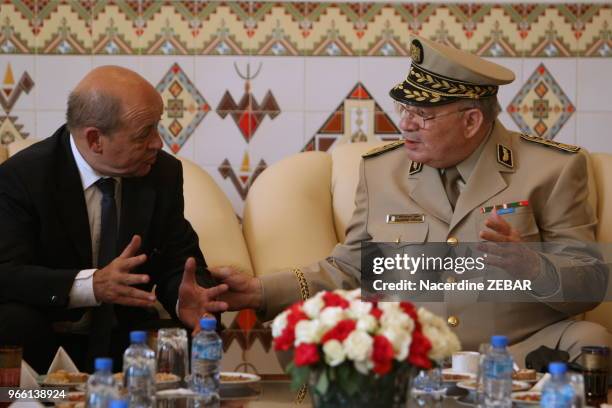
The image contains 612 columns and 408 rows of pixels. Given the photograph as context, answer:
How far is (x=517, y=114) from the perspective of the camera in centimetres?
484

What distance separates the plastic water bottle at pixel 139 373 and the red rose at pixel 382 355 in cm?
61

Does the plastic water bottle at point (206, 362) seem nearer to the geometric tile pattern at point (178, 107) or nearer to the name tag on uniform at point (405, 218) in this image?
the name tag on uniform at point (405, 218)

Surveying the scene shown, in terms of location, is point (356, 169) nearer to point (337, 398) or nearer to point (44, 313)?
point (44, 313)

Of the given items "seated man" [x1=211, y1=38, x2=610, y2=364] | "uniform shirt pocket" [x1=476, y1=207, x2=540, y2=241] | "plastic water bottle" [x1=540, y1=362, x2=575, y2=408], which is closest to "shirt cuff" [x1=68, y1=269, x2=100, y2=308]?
"seated man" [x1=211, y1=38, x2=610, y2=364]

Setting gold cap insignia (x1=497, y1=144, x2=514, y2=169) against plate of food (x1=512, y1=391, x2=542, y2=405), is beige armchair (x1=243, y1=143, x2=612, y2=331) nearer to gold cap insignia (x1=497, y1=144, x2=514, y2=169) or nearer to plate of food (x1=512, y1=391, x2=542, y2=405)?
gold cap insignia (x1=497, y1=144, x2=514, y2=169)

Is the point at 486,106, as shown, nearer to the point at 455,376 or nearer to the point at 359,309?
the point at 455,376

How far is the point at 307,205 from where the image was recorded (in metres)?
4.39

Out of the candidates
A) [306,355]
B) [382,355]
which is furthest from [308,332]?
[382,355]

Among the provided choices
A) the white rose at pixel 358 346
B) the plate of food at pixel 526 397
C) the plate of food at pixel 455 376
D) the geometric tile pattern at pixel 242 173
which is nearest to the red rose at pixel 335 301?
the white rose at pixel 358 346

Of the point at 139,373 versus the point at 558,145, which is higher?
the point at 558,145

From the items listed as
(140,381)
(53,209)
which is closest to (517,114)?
(53,209)

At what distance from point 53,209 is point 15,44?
154cm

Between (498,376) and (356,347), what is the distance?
508mm

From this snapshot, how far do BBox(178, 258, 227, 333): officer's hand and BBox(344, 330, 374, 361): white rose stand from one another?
54.6 inches
